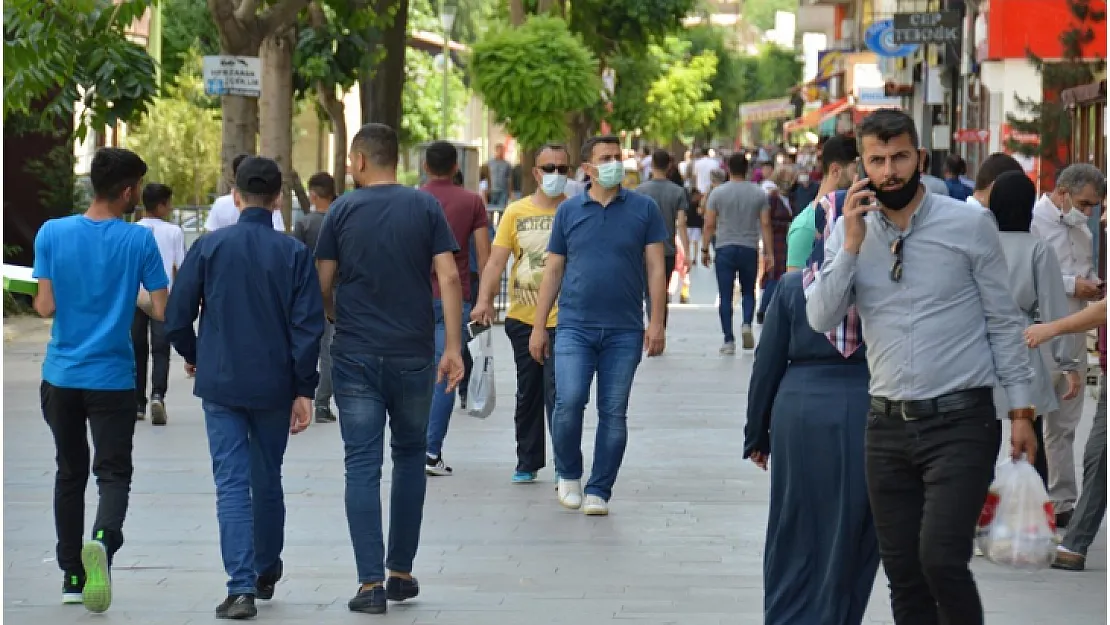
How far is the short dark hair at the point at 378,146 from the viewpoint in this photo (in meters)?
7.56

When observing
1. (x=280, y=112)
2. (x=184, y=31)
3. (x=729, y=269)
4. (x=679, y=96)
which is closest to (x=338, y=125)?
(x=280, y=112)

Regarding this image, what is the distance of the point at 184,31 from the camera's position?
3866cm

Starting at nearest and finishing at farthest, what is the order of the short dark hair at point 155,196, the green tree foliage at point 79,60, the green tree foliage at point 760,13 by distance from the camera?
the short dark hair at point 155,196 → the green tree foliage at point 79,60 → the green tree foliage at point 760,13

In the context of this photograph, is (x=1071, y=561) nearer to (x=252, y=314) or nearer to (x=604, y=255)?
(x=604, y=255)

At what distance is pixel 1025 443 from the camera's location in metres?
5.65

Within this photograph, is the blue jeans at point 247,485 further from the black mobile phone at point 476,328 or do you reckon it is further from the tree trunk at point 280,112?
the tree trunk at point 280,112

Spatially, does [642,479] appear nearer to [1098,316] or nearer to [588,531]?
[588,531]

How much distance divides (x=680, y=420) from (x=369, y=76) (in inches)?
437

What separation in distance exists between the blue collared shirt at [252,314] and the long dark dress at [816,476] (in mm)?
1934

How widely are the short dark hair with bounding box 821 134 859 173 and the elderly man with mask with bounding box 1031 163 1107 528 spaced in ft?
3.52

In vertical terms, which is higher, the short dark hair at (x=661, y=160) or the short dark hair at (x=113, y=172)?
the short dark hair at (x=661, y=160)

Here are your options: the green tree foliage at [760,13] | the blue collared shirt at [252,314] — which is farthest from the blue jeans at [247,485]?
the green tree foliage at [760,13]

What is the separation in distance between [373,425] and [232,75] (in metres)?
9.91

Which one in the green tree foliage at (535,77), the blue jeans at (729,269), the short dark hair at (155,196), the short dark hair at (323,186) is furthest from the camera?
the green tree foliage at (535,77)
